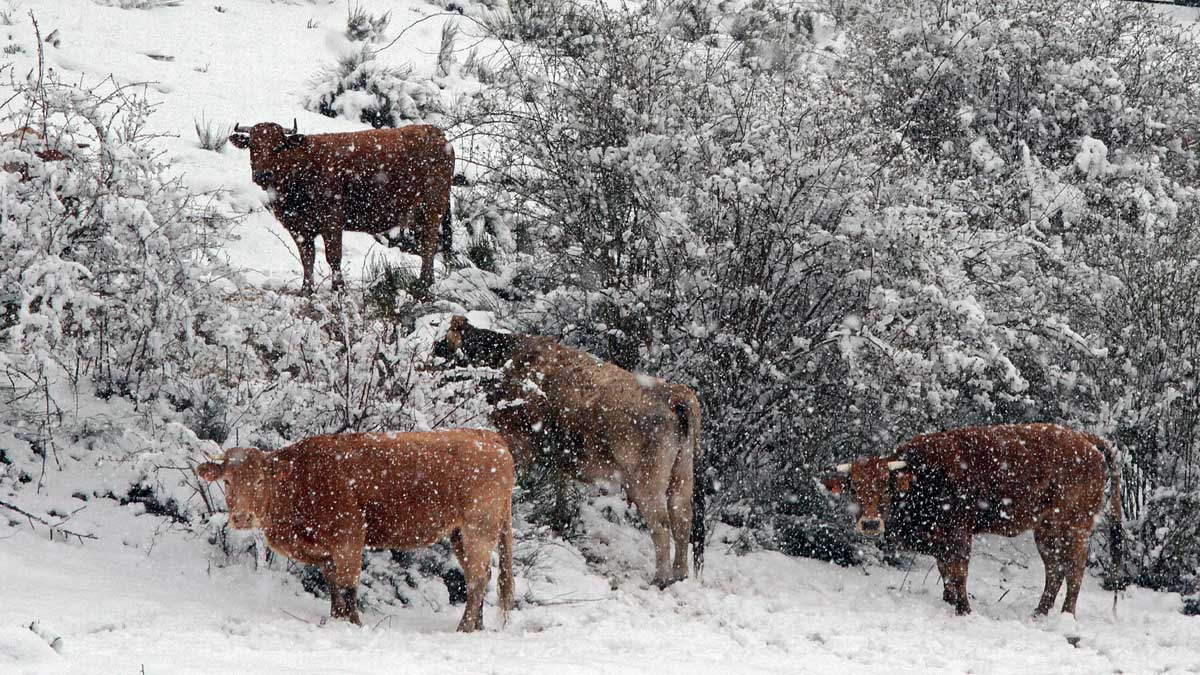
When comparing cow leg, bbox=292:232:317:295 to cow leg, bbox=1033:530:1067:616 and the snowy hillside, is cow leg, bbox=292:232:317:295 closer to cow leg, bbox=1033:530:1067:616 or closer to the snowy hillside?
the snowy hillside

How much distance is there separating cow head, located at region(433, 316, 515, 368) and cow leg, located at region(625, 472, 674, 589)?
50.8 inches

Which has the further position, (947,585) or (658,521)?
(947,585)

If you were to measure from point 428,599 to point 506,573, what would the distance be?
599 mm

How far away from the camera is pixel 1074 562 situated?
7.37 meters

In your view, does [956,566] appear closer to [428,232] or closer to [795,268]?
[795,268]

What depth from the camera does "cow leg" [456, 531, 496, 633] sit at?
582cm

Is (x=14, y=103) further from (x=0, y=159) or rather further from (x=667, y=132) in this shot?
(x=667, y=132)

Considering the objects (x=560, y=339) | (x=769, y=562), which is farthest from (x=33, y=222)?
(x=769, y=562)

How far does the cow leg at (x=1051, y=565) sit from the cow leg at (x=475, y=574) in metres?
3.54

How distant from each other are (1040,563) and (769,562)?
7.20 ft

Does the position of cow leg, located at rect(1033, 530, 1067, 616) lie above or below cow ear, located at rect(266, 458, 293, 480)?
below

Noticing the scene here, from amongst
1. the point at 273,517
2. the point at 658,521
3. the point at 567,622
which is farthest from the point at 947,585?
the point at 273,517

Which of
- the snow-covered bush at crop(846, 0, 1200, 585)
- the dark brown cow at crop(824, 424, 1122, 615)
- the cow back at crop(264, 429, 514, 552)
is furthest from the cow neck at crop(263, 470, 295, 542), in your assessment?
the snow-covered bush at crop(846, 0, 1200, 585)

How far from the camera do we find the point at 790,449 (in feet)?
28.4
